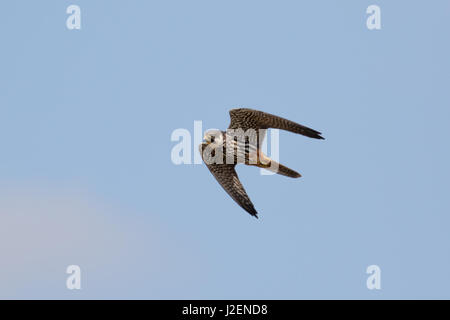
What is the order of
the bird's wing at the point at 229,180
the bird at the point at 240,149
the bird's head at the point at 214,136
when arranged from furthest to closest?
the bird's wing at the point at 229,180, the bird's head at the point at 214,136, the bird at the point at 240,149

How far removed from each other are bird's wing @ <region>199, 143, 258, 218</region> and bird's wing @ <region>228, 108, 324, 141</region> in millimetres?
1148

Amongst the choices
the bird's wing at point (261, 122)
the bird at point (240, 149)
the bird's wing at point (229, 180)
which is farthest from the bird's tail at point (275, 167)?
the bird's wing at point (229, 180)

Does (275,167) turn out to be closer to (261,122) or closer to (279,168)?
(279,168)

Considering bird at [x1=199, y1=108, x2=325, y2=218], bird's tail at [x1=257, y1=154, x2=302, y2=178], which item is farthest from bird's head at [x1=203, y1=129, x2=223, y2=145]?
bird's tail at [x1=257, y1=154, x2=302, y2=178]

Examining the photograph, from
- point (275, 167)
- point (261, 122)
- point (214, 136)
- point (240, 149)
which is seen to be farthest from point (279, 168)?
point (214, 136)

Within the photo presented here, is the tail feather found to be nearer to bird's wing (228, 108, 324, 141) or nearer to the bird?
the bird

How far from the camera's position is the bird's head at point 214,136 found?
71.5 feet

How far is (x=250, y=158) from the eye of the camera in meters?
21.9

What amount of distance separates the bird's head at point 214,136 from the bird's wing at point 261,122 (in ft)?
1.25

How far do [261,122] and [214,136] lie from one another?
49.4 inches

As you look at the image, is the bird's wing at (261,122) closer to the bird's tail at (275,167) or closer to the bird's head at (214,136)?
the bird's head at (214,136)
